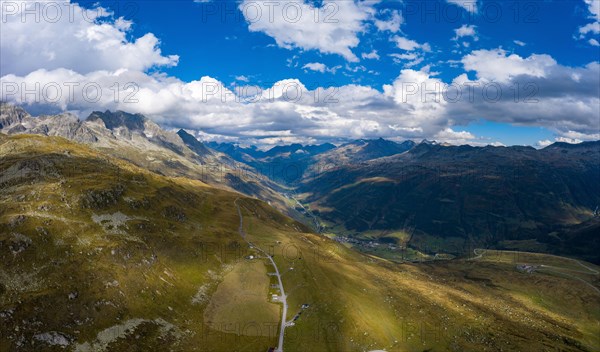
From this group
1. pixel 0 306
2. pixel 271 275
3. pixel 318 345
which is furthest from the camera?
pixel 271 275

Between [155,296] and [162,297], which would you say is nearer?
[155,296]

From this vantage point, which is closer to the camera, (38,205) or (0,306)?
(0,306)

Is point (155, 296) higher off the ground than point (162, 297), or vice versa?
point (155, 296)

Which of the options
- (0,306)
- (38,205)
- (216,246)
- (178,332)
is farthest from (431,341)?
(38,205)

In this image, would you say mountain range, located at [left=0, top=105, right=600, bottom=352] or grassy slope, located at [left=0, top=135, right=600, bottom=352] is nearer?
mountain range, located at [left=0, top=105, right=600, bottom=352]

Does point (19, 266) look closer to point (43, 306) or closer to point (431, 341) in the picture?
point (43, 306)

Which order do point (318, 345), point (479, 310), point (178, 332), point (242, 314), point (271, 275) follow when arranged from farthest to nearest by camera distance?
point (479, 310), point (271, 275), point (242, 314), point (318, 345), point (178, 332)

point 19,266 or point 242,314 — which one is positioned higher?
point 19,266

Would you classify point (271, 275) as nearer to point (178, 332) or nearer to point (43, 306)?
point (178, 332)

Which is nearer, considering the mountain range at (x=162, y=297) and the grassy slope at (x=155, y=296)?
the mountain range at (x=162, y=297)

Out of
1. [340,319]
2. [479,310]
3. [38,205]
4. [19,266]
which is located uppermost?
[38,205]
